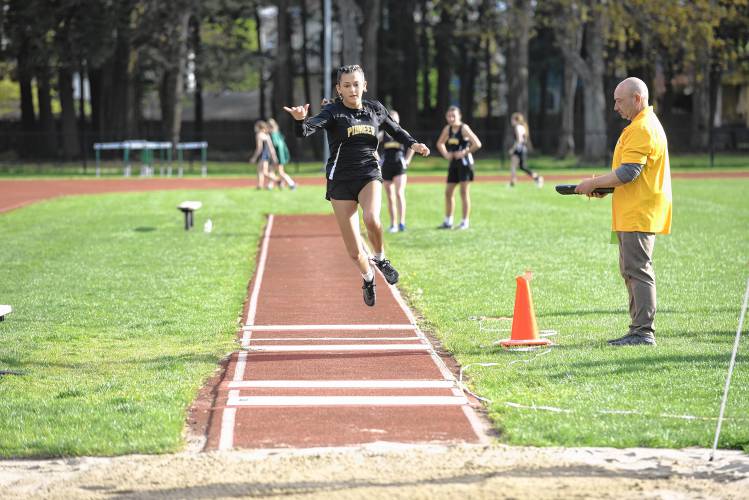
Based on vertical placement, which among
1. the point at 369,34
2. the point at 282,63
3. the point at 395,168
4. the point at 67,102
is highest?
the point at 369,34

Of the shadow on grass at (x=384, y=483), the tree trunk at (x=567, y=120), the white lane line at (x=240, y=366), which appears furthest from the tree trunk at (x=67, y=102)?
the shadow on grass at (x=384, y=483)

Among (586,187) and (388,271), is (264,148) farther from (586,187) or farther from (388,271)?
(586,187)

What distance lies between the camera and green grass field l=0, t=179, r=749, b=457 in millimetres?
6879

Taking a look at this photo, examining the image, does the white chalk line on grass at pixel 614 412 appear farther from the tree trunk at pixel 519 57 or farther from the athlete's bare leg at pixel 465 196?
the tree trunk at pixel 519 57

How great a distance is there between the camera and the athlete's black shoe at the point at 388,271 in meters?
10.2

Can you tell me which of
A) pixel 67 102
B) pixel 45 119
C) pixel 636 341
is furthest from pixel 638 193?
pixel 45 119

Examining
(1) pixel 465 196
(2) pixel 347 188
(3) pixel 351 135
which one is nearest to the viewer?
(3) pixel 351 135

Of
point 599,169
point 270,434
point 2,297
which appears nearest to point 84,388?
point 270,434

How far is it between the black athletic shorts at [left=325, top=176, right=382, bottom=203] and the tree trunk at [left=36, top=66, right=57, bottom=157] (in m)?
43.3

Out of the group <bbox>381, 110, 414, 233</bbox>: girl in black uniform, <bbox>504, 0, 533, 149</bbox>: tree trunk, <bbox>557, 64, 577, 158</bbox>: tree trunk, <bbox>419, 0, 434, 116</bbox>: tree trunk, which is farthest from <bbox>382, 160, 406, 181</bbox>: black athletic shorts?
<bbox>419, 0, 434, 116</bbox>: tree trunk

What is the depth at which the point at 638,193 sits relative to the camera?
9.20 m

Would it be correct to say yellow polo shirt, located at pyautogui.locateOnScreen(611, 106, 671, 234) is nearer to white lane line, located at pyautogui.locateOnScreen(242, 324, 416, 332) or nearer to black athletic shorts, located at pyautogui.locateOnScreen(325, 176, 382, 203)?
black athletic shorts, located at pyautogui.locateOnScreen(325, 176, 382, 203)

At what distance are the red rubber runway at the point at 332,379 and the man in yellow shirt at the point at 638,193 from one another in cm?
172

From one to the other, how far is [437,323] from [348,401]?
10.9ft
